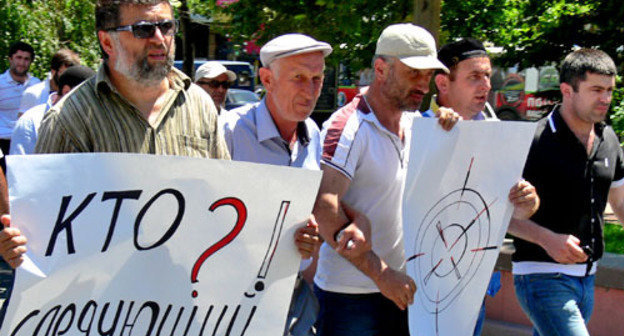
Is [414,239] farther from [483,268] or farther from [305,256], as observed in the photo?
[305,256]

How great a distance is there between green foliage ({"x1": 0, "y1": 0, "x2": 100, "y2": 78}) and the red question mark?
1101cm

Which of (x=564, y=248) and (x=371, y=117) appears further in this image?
(x=564, y=248)

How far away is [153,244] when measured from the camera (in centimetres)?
269

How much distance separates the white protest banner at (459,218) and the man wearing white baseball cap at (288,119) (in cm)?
45

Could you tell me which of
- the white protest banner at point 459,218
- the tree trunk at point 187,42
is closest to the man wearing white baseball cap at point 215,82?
the white protest banner at point 459,218

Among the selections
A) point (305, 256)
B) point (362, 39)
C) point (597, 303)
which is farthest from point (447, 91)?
point (362, 39)

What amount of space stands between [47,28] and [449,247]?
1265cm

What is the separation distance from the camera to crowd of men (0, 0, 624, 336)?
2787 millimetres

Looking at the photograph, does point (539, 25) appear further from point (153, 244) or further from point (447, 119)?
point (153, 244)

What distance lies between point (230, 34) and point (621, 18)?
3.90m

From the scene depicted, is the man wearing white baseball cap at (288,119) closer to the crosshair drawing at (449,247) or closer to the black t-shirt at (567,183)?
the crosshair drawing at (449,247)

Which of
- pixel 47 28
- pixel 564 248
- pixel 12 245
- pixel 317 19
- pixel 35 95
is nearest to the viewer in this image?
pixel 12 245

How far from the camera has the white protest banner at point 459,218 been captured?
3.42 m

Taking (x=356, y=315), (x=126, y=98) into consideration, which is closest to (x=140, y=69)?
(x=126, y=98)
